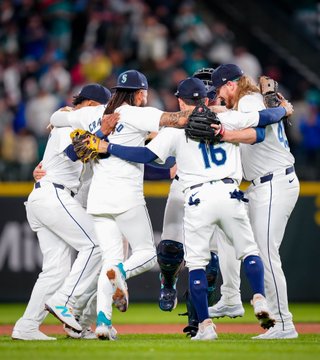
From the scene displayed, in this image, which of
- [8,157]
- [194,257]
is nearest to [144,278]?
[8,157]

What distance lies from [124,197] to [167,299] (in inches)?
47.7

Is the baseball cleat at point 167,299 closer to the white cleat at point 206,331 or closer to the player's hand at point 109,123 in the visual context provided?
the white cleat at point 206,331

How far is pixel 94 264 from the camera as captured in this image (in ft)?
29.9

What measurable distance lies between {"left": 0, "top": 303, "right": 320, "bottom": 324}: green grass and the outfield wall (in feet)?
0.66

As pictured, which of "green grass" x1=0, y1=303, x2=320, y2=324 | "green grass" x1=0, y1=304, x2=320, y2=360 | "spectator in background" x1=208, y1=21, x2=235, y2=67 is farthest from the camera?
"spectator in background" x1=208, y1=21, x2=235, y2=67

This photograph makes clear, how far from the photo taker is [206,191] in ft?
27.0

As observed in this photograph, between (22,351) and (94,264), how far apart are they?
158 cm

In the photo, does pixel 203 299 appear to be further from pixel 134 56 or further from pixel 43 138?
pixel 134 56

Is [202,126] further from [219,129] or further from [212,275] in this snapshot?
[212,275]

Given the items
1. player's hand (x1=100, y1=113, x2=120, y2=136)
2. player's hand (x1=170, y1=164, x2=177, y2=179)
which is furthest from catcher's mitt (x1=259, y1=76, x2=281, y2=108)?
player's hand (x1=100, y1=113, x2=120, y2=136)

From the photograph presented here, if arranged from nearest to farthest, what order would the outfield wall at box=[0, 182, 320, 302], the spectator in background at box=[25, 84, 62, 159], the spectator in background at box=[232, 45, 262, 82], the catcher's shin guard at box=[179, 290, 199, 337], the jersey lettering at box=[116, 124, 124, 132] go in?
the jersey lettering at box=[116, 124, 124, 132], the catcher's shin guard at box=[179, 290, 199, 337], the outfield wall at box=[0, 182, 320, 302], the spectator in background at box=[25, 84, 62, 159], the spectator in background at box=[232, 45, 262, 82]

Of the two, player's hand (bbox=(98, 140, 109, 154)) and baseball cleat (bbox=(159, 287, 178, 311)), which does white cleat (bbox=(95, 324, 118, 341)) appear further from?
player's hand (bbox=(98, 140, 109, 154))

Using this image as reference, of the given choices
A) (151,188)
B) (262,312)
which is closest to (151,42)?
(151,188)

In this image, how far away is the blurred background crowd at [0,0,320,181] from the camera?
1634 cm
